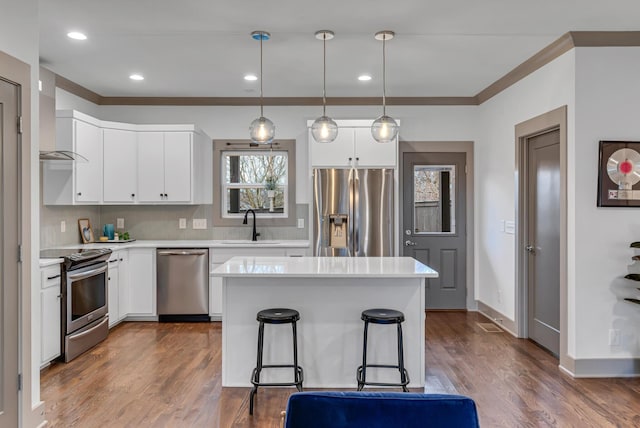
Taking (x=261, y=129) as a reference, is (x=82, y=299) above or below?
below

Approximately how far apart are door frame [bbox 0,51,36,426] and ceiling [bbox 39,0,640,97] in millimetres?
791

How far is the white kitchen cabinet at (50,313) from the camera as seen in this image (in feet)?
12.3

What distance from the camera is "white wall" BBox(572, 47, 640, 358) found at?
3625 mm

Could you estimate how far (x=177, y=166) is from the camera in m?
5.61

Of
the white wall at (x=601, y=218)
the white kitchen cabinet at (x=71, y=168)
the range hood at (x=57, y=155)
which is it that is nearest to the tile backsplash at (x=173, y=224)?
the white kitchen cabinet at (x=71, y=168)

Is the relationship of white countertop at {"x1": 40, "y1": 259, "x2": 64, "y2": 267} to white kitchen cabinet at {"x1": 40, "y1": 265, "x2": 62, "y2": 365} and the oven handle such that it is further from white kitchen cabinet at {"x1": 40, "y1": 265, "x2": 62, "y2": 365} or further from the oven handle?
the oven handle

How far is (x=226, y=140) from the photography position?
5.94 meters

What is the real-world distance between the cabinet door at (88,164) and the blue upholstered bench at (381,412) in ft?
14.2

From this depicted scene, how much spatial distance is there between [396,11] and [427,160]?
2.90 meters

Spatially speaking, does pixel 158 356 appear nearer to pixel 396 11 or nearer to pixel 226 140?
pixel 226 140

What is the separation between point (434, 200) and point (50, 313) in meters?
4.36

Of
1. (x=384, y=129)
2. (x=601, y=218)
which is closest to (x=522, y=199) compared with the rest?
(x=601, y=218)

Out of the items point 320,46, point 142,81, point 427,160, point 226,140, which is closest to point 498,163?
Answer: point 427,160

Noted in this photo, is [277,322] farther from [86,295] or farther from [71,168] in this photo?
[71,168]
